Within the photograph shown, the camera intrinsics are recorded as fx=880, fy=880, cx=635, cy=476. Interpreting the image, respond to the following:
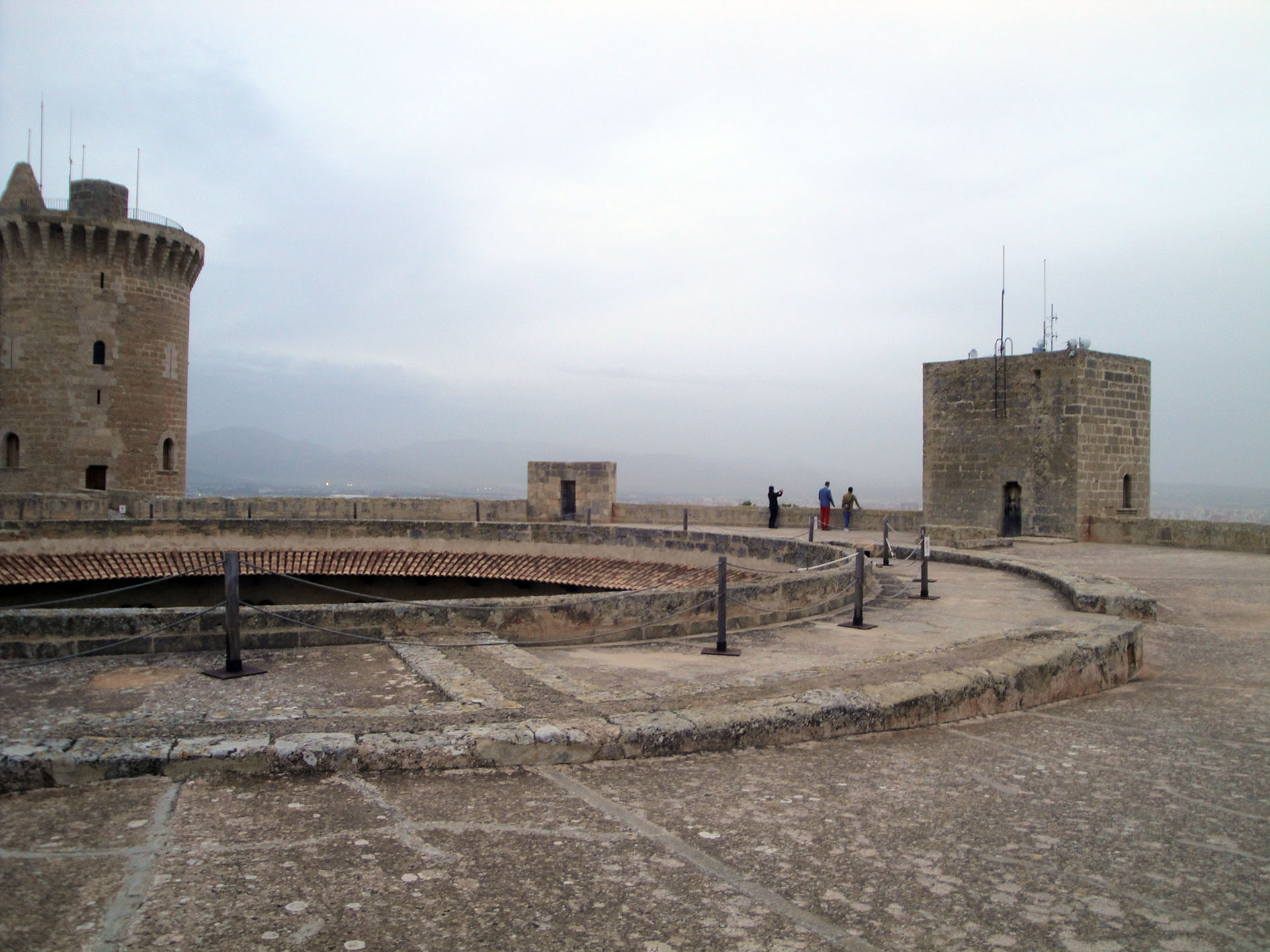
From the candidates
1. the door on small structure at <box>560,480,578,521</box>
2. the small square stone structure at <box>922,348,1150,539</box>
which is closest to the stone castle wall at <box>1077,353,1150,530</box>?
the small square stone structure at <box>922,348,1150,539</box>

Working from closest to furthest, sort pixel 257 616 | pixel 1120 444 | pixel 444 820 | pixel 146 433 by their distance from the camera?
pixel 444 820
pixel 257 616
pixel 1120 444
pixel 146 433

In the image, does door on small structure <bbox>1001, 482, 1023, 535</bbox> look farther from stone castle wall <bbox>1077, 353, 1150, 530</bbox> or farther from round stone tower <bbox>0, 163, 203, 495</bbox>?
round stone tower <bbox>0, 163, 203, 495</bbox>

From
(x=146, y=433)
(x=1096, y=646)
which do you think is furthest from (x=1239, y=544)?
(x=146, y=433)

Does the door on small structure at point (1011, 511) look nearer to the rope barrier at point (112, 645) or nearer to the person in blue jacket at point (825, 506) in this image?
the person in blue jacket at point (825, 506)

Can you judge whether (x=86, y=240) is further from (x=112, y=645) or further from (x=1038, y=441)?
(x=1038, y=441)

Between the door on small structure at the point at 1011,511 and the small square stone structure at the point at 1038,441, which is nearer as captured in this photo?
the small square stone structure at the point at 1038,441

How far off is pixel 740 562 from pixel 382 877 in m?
13.1

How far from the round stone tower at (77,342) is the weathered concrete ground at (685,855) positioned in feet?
86.9

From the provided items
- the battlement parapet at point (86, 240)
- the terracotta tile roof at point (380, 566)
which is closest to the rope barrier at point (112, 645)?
the terracotta tile roof at point (380, 566)

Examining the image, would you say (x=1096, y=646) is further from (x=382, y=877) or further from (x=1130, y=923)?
(x=382, y=877)

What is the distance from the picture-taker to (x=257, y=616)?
6.85m

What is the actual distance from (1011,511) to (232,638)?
20.5m

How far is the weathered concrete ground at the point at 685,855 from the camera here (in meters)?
2.73

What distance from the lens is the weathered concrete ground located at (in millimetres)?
2729
